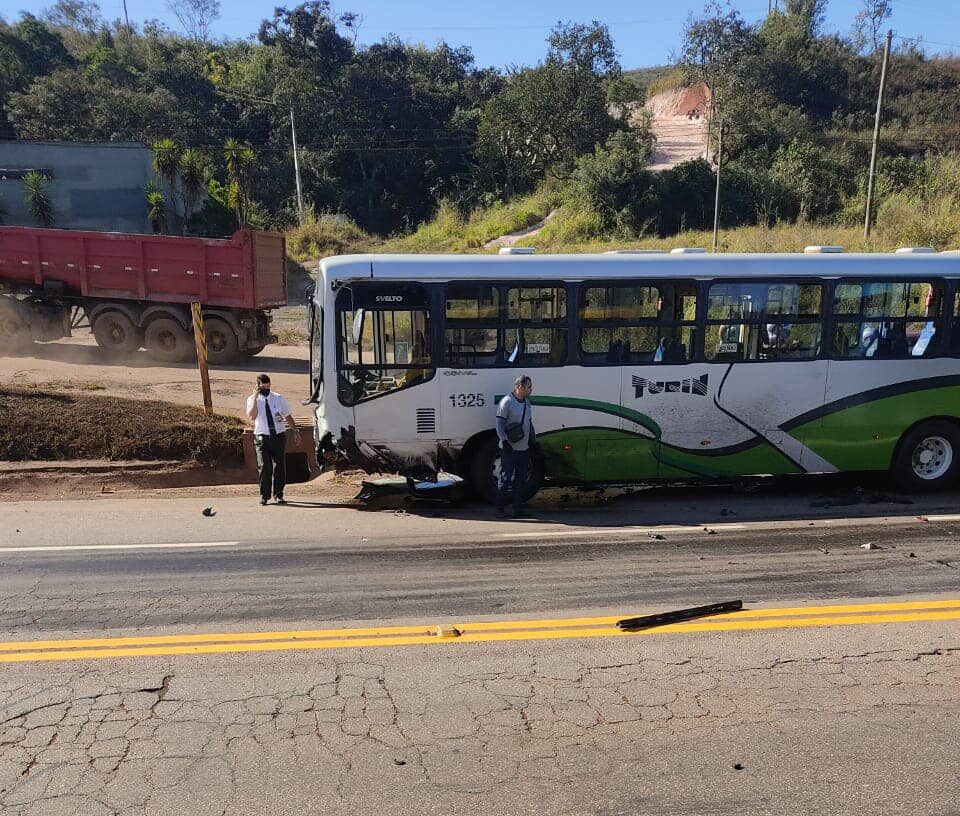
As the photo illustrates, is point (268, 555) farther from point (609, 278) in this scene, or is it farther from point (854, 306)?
point (854, 306)

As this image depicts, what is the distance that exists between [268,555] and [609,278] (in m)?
4.80

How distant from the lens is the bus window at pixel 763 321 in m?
9.01

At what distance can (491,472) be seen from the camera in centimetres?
917

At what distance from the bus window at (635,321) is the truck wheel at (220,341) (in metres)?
12.1

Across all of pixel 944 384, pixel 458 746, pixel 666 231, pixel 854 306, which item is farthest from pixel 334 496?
pixel 666 231

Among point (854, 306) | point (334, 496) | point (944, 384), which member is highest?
point (854, 306)

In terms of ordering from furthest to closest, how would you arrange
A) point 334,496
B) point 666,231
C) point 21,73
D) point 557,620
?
point 21,73 → point 666,231 → point 334,496 → point 557,620

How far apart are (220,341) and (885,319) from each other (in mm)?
14725

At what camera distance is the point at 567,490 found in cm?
1020

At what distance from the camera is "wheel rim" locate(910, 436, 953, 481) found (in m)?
9.52

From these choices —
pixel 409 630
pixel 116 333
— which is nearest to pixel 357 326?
pixel 409 630

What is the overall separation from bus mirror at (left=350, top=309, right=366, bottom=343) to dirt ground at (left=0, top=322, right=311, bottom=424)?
14.9 feet

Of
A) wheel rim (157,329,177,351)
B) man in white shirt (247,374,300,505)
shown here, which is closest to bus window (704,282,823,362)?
man in white shirt (247,374,300,505)

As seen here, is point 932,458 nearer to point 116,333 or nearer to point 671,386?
point 671,386
